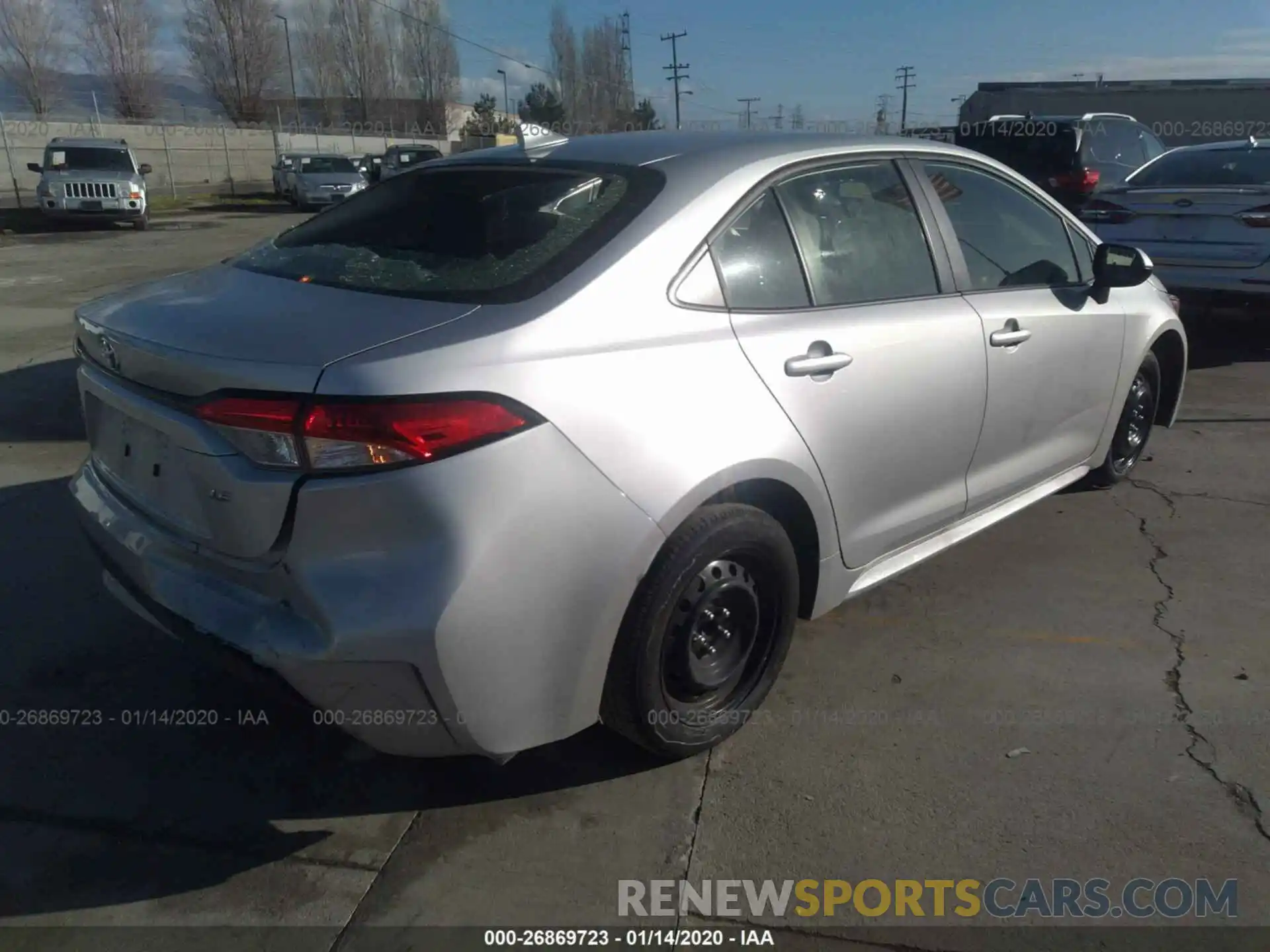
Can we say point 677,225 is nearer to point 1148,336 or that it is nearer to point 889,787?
point 889,787

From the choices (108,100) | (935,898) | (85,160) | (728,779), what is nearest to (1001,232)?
(728,779)

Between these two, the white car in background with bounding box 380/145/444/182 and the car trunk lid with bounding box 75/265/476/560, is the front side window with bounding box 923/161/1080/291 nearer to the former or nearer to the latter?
the car trunk lid with bounding box 75/265/476/560

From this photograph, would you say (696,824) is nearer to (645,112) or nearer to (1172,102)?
(1172,102)

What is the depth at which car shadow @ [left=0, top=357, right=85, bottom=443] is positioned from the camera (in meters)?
5.74

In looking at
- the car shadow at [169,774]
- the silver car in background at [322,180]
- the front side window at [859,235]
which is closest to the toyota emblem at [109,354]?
the car shadow at [169,774]

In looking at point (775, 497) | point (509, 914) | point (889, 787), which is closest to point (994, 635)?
point (889, 787)

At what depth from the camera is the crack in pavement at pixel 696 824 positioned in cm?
236

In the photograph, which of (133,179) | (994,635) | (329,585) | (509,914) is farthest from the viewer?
(133,179)

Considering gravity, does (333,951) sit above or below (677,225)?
below

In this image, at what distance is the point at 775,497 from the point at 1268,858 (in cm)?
152

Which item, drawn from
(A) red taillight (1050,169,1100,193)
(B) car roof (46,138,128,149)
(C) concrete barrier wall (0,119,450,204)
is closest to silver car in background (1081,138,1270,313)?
(A) red taillight (1050,169,1100,193)

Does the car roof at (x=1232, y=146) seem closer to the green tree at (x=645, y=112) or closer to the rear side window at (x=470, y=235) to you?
the rear side window at (x=470, y=235)

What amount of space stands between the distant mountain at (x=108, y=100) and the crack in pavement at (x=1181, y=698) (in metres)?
49.5

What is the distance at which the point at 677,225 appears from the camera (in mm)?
2652
